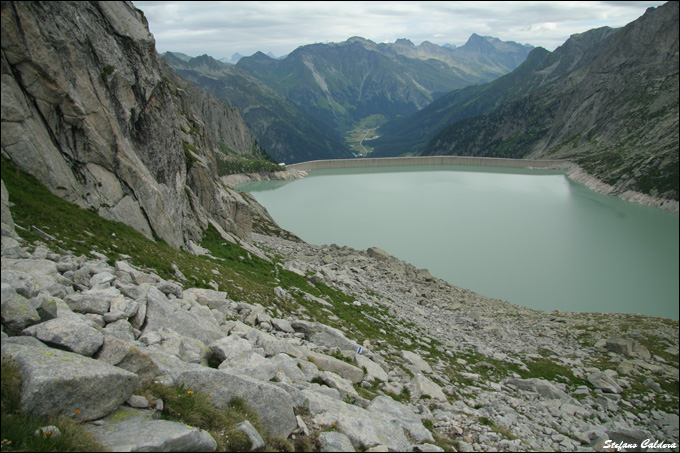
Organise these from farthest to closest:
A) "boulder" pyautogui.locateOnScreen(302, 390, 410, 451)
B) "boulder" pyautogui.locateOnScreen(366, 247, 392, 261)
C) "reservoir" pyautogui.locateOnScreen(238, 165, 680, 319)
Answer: "reservoir" pyautogui.locateOnScreen(238, 165, 680, 319), "boulder" pyautogui.locateOnScreen(366, 247, 392, 261), "boulder" pyautogui.locateOnScreen(302, 390, 410, 451)

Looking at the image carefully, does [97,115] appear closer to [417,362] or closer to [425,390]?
[417,362]

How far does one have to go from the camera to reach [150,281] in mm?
11305

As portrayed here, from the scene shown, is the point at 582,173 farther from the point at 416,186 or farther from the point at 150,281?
the point at 150,281

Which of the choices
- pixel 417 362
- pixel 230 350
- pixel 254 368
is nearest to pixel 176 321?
pixel 230 350

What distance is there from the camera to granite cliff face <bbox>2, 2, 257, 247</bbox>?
47.2ft

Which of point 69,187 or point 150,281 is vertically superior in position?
point 69,187

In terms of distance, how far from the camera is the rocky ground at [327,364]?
585 centimetres

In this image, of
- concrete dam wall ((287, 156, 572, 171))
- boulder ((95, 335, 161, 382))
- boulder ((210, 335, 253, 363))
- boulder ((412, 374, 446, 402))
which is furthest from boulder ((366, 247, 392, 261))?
concrete dam wall ((287, 156, 572, 171))

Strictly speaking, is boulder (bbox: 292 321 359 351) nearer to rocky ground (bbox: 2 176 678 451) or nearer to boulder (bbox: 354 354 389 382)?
rocky ground (bbox: 2 176 678 451)

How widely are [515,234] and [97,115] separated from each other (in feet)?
173

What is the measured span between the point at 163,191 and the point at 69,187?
5313 mm

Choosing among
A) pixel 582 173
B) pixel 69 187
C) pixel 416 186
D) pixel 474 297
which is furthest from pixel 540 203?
pixel 69 187

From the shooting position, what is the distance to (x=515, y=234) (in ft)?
187

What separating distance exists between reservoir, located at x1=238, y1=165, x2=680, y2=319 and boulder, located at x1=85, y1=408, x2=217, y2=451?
34.2 metres
